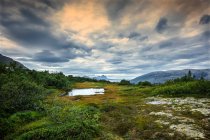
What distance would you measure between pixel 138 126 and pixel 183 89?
55387mm

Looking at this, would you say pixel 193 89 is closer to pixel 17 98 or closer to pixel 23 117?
pixel 17 98

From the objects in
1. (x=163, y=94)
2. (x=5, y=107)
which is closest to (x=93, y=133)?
(x=5, y=107)

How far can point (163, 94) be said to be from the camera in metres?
93.4

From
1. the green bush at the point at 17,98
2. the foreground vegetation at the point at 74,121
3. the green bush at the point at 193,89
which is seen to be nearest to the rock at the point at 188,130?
the foreground vegetation at the point at 74,121

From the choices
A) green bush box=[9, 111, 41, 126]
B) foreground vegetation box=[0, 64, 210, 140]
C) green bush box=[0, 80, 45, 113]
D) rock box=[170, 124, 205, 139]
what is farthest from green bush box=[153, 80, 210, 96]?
green bush box=[9, 111, 41, 126]

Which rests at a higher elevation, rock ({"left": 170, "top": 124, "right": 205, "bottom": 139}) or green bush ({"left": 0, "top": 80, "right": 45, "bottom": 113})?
green bush ({"left": 0, "top": 80, "right": 45, "bottom": 113})

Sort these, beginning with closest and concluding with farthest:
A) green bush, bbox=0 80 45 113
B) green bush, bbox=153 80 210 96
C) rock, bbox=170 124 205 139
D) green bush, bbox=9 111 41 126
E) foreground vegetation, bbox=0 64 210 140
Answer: rock, bbox=170 124 205 139 → foreground vegetation, bbox=0 64 210 140 → green bush, bbox=9 111 41 126 → green bush, bbox=0 80 45 113 → green bush, bbox=153 80 210 96

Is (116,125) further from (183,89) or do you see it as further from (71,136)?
(183,89)

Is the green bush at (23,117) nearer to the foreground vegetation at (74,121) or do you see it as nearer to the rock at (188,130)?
the foreground vegetation at (74,121)

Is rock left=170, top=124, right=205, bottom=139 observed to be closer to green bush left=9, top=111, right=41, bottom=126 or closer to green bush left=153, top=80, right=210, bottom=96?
green bush left=9, top=111, right=41, bottom=126

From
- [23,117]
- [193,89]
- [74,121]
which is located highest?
[193,89]

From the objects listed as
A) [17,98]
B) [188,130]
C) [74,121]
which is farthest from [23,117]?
[188,130]

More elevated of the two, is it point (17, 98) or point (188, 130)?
point (17, 98)

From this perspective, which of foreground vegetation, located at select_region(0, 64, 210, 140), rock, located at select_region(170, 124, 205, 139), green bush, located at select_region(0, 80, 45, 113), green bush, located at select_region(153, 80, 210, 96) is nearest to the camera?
rock, located at select_region(170, 124, 205, 139)
